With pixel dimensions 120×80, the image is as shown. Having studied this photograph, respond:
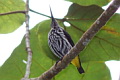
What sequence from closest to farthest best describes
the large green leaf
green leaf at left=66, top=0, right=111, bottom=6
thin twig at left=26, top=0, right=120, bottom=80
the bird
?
thin twig at left=26, top=0, right=120, bottom=80
green leaf at left=66, top=0, right=111, bottom=6
the bird
the large green leaf

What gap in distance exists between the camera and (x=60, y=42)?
2.38m

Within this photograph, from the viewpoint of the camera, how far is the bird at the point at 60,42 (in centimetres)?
218

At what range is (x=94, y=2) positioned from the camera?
2.06m

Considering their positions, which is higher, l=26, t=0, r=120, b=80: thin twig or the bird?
l=26, t=0, r=120, b=80: thin twig

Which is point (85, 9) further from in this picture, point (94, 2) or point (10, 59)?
point (10, 59)

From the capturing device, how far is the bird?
2.18m

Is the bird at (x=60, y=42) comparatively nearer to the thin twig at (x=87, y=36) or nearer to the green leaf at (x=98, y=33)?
the green leaf at (x=98, y=33)

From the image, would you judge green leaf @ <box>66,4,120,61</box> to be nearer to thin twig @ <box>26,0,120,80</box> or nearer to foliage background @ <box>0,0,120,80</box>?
foliage background @ <box>0,0,120,80</box>

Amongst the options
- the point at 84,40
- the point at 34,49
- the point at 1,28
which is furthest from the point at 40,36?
the point at 84,40

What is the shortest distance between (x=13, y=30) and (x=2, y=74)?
37 centimetres

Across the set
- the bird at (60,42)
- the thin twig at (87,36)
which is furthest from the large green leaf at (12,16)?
the thin twig at (87,36)

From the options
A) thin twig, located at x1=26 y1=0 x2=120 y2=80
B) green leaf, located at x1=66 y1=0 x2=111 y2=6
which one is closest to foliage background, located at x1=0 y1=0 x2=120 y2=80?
green leaf, located at x1=66 y1=0 x2=111 y2=6

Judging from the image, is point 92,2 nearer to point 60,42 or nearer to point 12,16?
point 60,42

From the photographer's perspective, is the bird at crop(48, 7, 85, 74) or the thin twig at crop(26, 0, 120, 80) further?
the bird at crop(48, 7, 85, 74)
